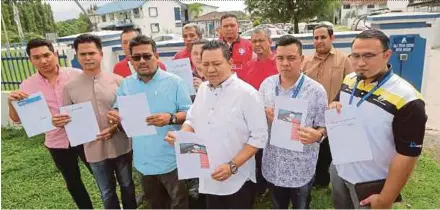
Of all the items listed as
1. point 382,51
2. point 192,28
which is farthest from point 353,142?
point 192,28

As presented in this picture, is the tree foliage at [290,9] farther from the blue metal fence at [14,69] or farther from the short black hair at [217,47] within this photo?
the short black hair at [217,47]

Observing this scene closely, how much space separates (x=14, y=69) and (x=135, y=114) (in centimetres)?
614

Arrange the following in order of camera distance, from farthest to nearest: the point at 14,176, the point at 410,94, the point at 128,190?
the point at 14,176
the point at 128,190
the point at 410,94

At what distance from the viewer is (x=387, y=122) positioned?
5.55 feet

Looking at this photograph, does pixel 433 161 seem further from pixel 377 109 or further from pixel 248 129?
pixel 248 129

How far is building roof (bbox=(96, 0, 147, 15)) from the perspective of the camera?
49.5 m

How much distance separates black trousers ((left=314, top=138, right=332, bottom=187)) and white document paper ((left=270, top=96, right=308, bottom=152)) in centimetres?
137

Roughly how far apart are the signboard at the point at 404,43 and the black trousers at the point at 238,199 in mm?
3949

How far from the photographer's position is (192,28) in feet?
12.5

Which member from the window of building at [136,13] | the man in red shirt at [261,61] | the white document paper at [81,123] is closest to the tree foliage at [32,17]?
the window of building at [136,13]

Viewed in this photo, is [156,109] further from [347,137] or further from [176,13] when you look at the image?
[176,13]

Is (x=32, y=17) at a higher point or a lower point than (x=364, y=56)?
higher

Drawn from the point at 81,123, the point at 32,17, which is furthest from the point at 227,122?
the point at 32,17

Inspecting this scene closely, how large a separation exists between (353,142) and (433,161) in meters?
3.08
